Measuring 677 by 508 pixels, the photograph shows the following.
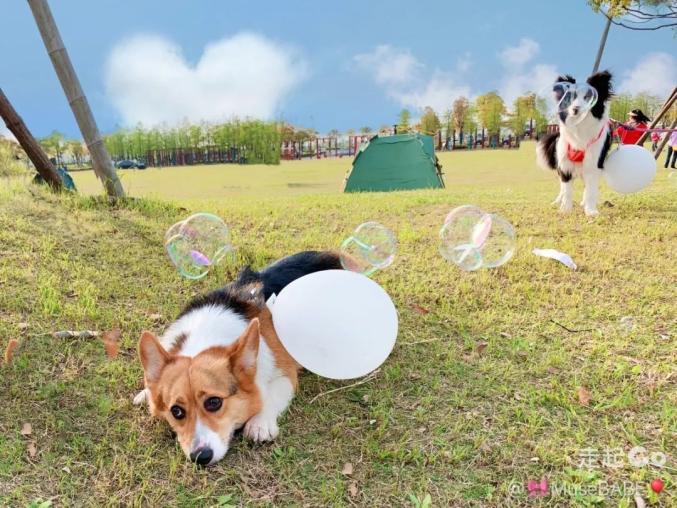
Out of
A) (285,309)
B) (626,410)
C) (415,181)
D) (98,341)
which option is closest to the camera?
(285,309)

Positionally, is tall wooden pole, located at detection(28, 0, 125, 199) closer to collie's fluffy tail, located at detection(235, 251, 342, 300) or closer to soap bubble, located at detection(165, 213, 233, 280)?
soap bubble, located at detection(165, 213, 233, 280)

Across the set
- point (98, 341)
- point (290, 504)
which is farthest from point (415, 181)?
point (290, 504)

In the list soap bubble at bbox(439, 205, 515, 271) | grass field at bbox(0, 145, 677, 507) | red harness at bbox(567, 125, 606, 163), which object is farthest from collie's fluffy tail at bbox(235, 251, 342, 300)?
red harness at bbox(567, 125, 606, 163)

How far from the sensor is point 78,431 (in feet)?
10.1

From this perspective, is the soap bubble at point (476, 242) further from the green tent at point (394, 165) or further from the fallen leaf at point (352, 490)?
the green tent at point (394, 165)

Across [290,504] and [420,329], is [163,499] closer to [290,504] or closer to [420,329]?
[290,504]

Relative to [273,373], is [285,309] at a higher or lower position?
higher

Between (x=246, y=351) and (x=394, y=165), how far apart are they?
1150cm

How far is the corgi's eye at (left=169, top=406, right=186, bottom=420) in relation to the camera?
248 centimetres

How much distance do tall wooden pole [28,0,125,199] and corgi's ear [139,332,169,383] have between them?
5.29 meters

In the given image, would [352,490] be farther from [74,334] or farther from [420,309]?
[74,334]

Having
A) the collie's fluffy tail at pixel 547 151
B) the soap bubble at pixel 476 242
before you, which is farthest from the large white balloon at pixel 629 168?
the soap bubble at pixel 476 242

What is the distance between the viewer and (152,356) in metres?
2.58

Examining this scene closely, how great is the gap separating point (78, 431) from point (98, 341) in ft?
3.21
